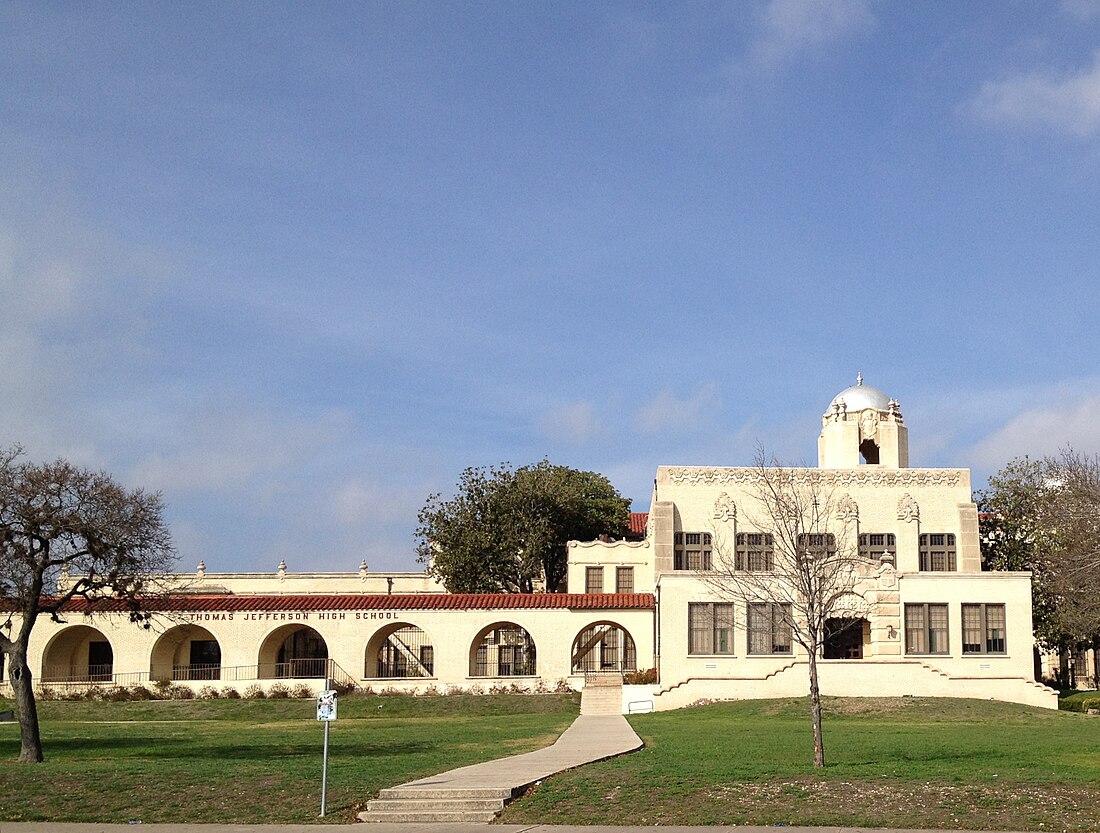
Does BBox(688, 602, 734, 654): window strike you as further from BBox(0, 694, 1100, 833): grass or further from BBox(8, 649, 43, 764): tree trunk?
BBox(8, 649, 43, 764): tree trunk

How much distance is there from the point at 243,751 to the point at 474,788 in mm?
10295

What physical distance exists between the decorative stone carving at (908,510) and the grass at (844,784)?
910 inches

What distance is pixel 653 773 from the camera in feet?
68.0

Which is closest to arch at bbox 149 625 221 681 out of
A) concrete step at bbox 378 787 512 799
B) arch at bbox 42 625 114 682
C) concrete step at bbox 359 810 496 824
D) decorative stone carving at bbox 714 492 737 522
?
arch at bbox 42 625 114 682

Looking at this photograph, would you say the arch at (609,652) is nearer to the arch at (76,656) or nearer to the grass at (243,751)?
the grass at (243,751)

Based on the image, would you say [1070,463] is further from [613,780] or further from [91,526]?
[91,526]

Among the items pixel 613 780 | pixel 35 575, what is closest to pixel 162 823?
pixel 613 780

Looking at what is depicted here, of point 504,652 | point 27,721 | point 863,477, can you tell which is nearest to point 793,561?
point 27,721

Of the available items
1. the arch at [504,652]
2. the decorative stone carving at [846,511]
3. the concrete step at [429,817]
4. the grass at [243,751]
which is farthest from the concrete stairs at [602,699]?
the concrete step at [429,817]

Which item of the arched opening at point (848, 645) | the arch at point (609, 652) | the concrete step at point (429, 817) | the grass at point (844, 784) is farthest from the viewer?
the arch at point (609, 652)

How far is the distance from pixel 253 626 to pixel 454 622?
27.5 feet

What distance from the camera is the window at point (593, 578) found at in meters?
57.2

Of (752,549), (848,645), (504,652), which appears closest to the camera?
(848,645)

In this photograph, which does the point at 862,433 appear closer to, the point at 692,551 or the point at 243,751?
the point at 692,551
